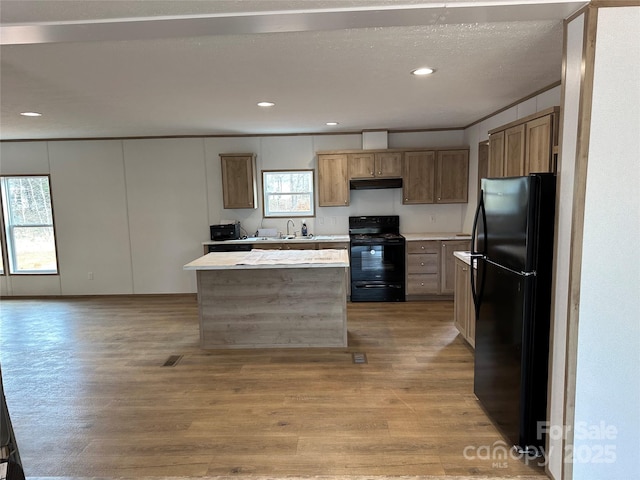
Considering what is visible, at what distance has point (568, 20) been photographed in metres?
1.82

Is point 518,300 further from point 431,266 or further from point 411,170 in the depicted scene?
point 411,170

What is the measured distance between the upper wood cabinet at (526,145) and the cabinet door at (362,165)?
208 centimetres

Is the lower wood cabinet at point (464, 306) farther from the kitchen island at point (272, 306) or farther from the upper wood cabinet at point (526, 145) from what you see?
the kitchen island at point (272, 306)

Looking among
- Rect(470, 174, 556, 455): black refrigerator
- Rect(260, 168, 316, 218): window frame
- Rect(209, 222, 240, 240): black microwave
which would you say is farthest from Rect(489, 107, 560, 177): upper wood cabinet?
Rect(209, 222, 240, 240): black microwave

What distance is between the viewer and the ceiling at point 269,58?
174cm

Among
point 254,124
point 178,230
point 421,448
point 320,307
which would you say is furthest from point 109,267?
point 421,448

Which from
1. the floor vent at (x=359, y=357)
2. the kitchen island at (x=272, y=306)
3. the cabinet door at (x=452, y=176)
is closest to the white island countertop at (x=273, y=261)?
the kitchen island at (x=272, y=306)

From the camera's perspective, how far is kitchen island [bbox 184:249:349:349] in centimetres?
375

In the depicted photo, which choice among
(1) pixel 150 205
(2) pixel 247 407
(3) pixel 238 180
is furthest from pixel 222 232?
(2) pixel 247 407

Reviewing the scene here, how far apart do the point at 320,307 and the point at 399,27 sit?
8.51 feet

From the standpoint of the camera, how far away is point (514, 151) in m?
3.15

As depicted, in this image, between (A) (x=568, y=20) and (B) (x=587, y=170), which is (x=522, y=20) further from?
(B) (x=587, y=170)

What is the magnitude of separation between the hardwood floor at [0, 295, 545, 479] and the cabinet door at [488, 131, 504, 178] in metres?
1.75

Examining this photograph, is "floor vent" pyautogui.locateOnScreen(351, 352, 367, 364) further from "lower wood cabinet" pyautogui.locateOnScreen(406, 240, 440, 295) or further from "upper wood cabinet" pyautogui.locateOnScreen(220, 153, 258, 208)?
"upper wood cabinet" pyautogui.locateOnScreen(220, 153, 258, 208)
